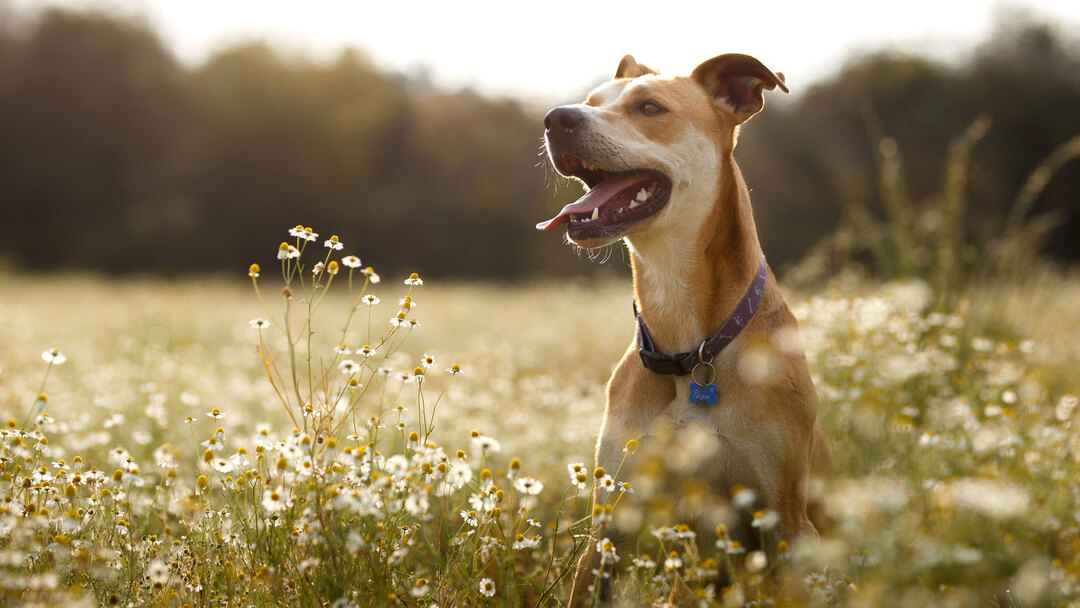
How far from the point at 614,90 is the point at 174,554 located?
261 cm

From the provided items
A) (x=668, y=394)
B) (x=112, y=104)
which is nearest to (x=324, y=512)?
(x=668, y=394)

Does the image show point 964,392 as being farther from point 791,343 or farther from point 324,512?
point 324,512

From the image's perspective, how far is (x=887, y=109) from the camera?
93.6 ft

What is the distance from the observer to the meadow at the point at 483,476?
2246 mm

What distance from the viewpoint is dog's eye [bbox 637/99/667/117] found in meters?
3.38

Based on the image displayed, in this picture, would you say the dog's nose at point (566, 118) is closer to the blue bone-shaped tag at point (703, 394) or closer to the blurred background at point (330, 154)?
the blue bone-shaped tag at point (703, 394)

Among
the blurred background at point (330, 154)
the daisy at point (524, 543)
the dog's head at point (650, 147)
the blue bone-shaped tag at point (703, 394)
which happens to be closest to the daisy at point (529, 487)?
the daisy at point (524, 543)

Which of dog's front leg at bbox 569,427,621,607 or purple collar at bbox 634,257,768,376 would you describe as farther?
purple collar at bbox 634,257,768,376

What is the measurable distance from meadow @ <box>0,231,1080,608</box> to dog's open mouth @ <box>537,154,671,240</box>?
0.82 m

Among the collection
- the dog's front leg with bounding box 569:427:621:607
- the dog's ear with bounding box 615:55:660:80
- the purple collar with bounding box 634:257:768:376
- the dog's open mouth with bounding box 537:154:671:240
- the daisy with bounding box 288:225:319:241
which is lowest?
the dog's front leg with bounding box 569:427:621:607

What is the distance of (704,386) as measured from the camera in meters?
3.12

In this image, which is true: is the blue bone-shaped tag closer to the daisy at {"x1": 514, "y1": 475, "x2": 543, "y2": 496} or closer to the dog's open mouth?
the dog's open mouth

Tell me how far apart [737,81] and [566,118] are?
2.97ft

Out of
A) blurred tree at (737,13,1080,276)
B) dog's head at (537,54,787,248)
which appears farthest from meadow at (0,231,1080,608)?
blurred tree at (737,13,1080,276)
